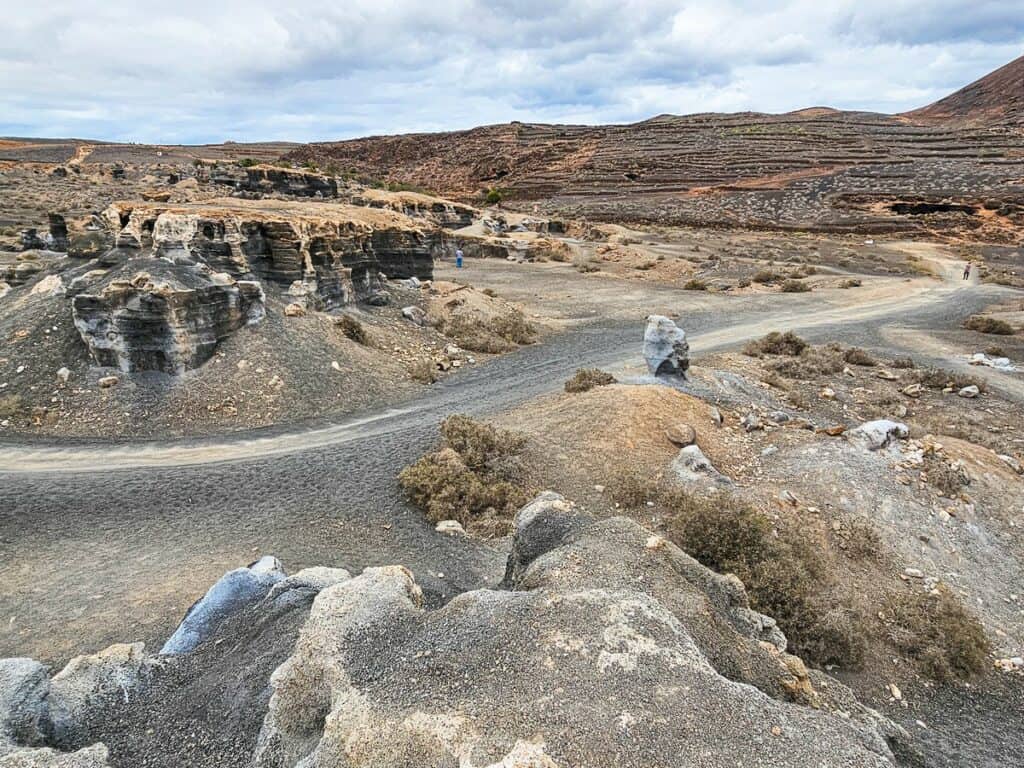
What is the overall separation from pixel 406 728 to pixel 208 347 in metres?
15.0

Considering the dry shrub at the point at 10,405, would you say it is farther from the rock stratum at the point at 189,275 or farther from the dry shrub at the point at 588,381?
the dry shrub at the point at 588,381

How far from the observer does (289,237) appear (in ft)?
64.1

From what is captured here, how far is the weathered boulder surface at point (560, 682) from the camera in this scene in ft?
12.4

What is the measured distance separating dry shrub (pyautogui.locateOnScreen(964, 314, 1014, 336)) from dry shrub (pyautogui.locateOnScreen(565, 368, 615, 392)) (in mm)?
19311

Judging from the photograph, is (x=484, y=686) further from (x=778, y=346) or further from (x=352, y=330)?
(x=778, y=346)

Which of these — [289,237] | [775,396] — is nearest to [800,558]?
[775,396]

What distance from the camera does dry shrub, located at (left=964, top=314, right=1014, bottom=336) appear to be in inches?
942

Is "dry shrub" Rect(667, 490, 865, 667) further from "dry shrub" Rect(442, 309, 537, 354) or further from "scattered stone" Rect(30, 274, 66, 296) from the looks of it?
"scattered stone" Rect(30, 274, 66, 296)

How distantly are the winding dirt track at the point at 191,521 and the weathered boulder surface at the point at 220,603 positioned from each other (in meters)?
1.06

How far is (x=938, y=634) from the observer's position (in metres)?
7.50

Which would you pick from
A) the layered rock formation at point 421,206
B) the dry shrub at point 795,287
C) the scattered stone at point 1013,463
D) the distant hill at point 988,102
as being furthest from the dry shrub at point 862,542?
the distant hill at point 988,102

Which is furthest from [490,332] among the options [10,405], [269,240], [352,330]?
[10,405]

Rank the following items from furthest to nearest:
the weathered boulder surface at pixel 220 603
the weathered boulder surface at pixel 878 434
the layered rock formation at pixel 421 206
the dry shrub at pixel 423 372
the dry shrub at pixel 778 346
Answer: the layered rock formation at pixel 421 206 → the dry shrub at pixel 778 346 → the dry shrub at pixel 423 372 → the weathered boulder surface at pixel 878 434 → the weathered boulder surface at pixel 220 603

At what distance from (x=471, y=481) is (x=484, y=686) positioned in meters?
6.49
